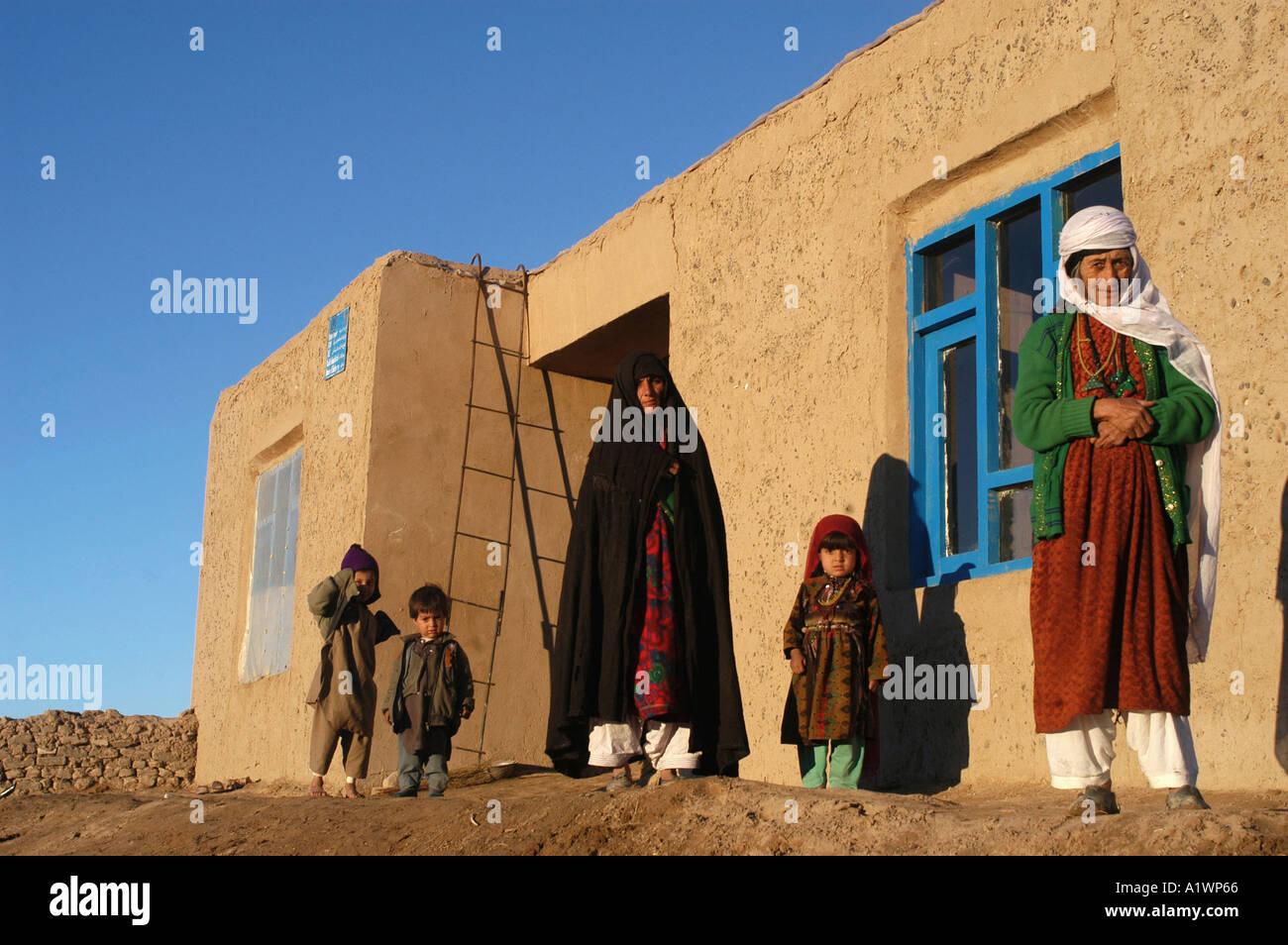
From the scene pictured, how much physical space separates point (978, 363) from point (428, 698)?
9.83 ft

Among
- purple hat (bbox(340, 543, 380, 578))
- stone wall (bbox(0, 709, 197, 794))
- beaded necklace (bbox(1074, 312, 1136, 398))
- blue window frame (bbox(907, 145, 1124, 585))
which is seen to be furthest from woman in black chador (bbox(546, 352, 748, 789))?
stone wall (bbox(0, 709, 197, 794))

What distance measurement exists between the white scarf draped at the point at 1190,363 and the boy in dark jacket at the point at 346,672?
477 cm

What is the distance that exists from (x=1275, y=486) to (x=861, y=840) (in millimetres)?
2012

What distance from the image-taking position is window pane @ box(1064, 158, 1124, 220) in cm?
584

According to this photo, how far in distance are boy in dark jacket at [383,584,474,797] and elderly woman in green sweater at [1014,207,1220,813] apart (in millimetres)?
3720

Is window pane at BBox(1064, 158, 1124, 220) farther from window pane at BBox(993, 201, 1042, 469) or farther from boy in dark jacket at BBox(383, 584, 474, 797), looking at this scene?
boy in dark jacket at BBox(383, 584, 474, 797)

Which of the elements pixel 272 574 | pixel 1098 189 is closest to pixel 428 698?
pixel 1098 189

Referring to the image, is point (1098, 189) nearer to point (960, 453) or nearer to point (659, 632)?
point (960, 453)

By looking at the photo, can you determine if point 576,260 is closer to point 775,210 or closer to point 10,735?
point 775,210

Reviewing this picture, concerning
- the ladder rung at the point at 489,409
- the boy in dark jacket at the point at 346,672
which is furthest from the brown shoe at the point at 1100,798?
the ladder rung at the point at 489,409

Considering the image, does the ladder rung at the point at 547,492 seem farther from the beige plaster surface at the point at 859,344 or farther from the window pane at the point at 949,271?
the window pane at the point at 949,271

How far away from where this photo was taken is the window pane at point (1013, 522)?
6.14 m

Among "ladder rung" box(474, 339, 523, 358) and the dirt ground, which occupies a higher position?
"ladder rung" box(474, 339, 523, 358)

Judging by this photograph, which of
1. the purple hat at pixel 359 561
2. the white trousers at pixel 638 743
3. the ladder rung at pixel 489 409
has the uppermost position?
the ladder rung at pixel 489 409
